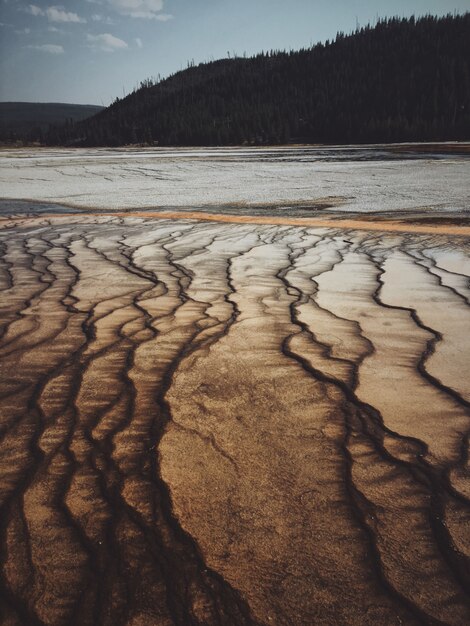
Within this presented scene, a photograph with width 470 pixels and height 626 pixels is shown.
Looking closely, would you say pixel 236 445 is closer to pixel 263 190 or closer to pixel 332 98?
pixel 263 190

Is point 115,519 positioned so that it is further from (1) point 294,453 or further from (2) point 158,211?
(2) point 158,211

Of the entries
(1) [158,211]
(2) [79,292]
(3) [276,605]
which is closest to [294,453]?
(3) [276,605]

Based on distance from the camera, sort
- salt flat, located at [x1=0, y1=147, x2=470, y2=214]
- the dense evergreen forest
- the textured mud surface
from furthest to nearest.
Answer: the dense evergreen forest → salt flat, located at [x1=0, y1=147, x2=470, y2=214] → the textured mud surface

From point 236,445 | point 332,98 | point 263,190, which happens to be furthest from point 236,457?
point 332,98

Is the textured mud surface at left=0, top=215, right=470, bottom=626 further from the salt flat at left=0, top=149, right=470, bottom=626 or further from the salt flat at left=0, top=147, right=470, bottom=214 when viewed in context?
the salt flat at left=0, top=147, right=470, bottom=214

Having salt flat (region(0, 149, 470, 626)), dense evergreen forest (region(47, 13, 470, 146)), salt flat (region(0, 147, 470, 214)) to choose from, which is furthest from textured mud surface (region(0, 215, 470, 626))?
dense evergreen forest (region(47, 13, 470, 146))
